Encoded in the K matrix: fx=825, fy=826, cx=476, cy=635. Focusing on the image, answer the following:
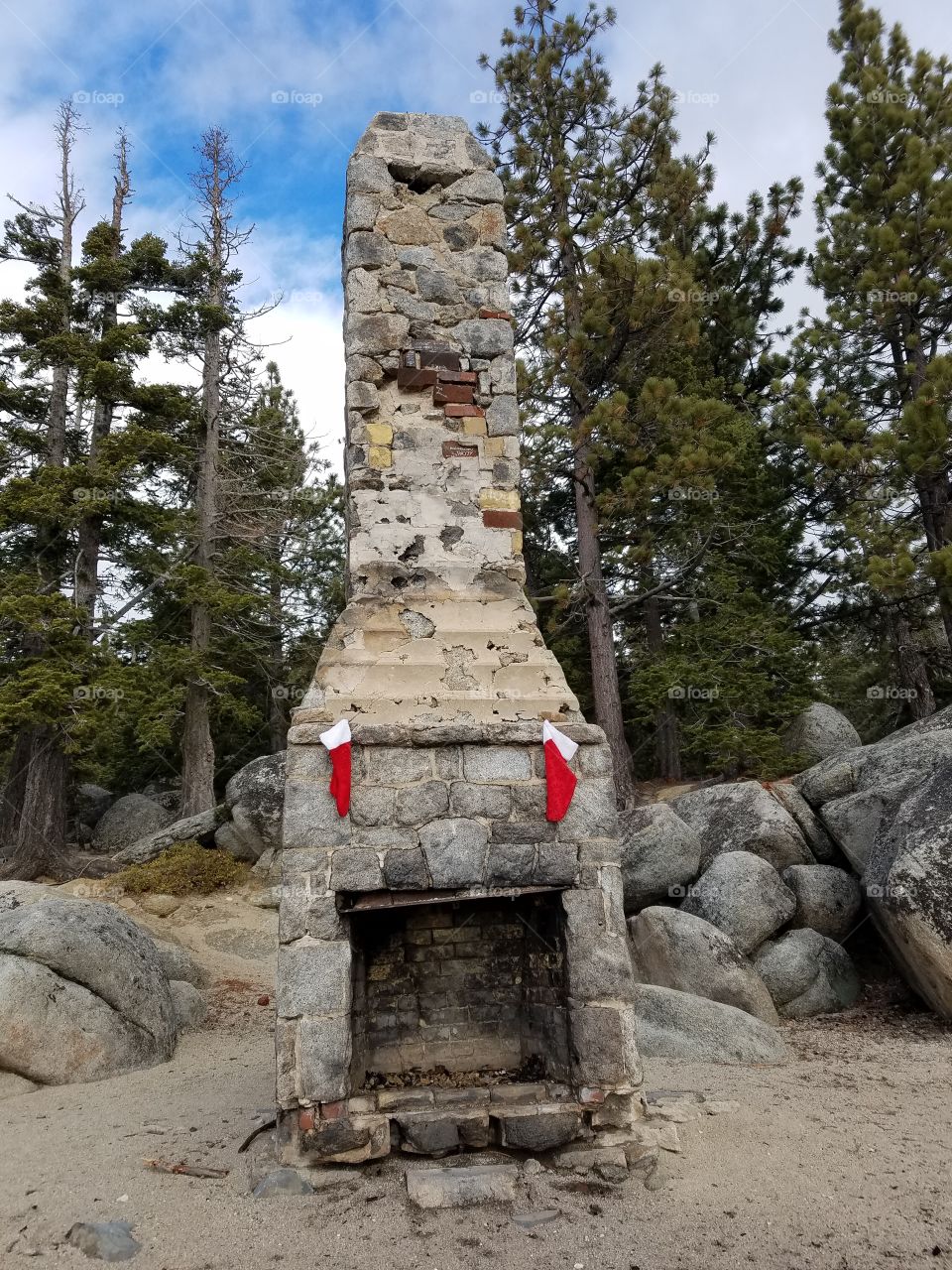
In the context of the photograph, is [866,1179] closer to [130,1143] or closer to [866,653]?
[130,1143]

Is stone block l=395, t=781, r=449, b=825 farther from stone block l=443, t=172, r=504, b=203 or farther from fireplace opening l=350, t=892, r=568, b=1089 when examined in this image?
stone block l=443, t=172, r=504, b=203

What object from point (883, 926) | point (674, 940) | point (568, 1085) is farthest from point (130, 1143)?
point (883, 926)

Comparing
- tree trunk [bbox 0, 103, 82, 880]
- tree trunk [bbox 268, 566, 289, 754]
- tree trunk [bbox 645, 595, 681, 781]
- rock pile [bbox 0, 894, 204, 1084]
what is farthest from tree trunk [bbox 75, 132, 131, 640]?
tree trunk [bbox 645, 595, 681, 781]

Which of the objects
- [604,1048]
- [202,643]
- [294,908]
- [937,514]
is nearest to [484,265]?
[294,908]

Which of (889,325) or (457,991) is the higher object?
(889,325)

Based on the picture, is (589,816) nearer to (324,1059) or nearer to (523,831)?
(523,831)

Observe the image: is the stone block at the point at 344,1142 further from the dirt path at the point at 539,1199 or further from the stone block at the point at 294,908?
the stone block at the point at 294,908

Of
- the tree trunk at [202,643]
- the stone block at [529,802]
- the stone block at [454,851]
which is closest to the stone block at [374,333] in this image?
the stone block at [529,802]

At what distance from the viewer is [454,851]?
162 inches

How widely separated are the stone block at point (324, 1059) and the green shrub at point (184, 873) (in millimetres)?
7953

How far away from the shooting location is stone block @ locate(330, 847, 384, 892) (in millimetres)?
4012

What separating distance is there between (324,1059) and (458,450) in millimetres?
3286

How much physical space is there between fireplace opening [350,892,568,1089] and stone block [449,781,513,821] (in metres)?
0.55

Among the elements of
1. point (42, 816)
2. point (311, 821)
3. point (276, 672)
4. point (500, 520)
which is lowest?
point (311, 821)
